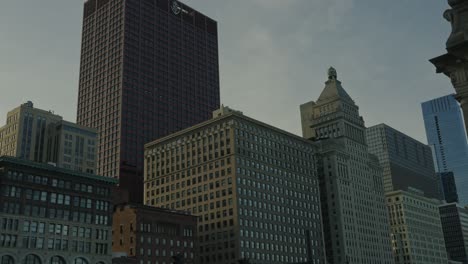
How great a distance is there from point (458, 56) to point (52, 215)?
370ft

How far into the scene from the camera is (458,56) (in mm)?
38250

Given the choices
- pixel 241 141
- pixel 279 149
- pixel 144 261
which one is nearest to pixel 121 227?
pixel 144 261

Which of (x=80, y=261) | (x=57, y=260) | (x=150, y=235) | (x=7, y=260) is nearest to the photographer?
(x=7, y=260)

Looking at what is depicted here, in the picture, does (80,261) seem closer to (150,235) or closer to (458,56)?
(150,235)

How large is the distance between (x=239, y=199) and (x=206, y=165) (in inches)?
798

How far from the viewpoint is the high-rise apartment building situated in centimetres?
17138

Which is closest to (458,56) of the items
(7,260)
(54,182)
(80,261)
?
(7,260)

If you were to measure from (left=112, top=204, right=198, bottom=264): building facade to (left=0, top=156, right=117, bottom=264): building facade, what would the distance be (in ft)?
32.6

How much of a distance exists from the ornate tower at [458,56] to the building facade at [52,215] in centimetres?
10633

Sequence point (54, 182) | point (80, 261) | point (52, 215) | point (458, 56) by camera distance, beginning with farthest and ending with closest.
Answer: point (54, 182) < point (80, 261) < point (52, 215) < point (458, 56)

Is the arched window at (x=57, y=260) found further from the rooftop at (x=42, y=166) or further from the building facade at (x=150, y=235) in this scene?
the rooftop at (x=42, y=166)

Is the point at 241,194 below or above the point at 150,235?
above

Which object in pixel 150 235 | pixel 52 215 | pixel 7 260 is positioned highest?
pixel 52 215

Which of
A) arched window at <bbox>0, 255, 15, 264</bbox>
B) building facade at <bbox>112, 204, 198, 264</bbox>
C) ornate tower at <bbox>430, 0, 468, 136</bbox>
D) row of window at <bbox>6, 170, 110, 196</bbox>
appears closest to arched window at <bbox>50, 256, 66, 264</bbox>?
arched window at <bbox>0, 255, 15, 264</bbox>
